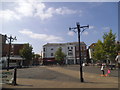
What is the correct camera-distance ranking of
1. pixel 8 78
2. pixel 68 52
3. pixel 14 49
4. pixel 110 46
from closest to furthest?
pixel 8 78
pixel 110 46
pixel 14 49
pixel 68 52

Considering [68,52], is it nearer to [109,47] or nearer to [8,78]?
[109,47]

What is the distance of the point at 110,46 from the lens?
2614 centimetres

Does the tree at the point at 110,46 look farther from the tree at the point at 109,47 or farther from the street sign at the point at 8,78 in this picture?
the street sign at the point at 8,78

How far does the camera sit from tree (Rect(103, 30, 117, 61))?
1019 inches

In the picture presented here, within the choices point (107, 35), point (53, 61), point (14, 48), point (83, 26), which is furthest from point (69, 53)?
point (83, 26)

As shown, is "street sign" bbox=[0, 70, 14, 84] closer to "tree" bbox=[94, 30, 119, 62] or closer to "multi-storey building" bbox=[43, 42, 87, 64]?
"tree" bbox=[94, 30, 119, 62]

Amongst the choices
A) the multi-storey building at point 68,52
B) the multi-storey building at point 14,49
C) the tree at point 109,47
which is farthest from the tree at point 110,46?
the multi-storey building at point 14,49

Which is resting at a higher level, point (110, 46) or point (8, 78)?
point (110, 46)

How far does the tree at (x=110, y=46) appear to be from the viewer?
84.9ft

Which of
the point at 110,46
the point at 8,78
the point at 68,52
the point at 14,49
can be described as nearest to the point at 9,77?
the point at 8,78

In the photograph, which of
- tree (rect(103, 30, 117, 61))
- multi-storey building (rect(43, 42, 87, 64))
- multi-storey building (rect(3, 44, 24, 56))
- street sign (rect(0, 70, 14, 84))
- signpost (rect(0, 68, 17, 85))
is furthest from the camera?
multi-storey building (rect(43, 42, 87, 64))

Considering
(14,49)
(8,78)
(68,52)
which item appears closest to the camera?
(8,78)

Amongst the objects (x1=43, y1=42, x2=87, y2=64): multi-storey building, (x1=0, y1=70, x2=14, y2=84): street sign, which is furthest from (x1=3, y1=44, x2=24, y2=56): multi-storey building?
(x1=0, y1=70, x2=14, y2=84): street sign

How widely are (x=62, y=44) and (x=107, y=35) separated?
42.4 meters
